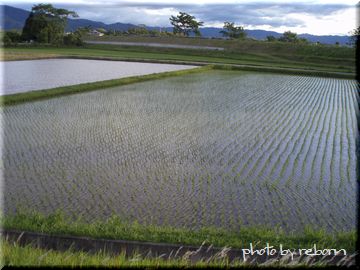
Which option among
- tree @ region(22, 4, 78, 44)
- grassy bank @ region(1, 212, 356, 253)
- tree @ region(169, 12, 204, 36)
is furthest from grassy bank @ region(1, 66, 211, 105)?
tree @ region(22, 4, 78, 44)

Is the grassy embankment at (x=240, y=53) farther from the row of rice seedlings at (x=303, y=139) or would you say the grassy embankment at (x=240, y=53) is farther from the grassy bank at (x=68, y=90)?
the row of rice seedlings at (x=303, y=139)

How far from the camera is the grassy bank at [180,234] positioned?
3240 millimetres

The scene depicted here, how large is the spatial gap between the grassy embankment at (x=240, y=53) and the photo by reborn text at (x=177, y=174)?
42.6 feet

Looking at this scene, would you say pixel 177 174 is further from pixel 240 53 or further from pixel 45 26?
pixel 240 53

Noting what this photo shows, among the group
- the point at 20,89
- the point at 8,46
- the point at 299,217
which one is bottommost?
the point at 299,217

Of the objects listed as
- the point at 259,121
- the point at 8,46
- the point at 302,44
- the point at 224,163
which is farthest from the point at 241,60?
the point at 224,163

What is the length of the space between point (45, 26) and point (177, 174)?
2431 cm

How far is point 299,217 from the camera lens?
4074 mm

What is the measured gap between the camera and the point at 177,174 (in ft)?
17.4

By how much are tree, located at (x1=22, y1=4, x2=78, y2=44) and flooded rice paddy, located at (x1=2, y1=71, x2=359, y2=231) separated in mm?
12902

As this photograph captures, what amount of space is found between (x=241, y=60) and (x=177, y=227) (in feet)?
80.6

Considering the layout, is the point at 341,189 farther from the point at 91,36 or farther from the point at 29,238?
the point at 91,36

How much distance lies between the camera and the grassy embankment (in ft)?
85.5

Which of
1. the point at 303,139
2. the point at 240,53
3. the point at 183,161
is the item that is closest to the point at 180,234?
the point at 183,161
